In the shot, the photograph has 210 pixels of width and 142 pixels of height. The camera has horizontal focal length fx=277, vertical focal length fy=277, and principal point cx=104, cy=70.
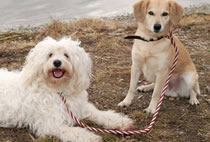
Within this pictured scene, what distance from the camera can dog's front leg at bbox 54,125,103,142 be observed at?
3.07 m

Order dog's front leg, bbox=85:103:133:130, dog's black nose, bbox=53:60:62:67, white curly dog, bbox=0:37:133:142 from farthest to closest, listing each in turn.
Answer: dog's front leg, bbox=85:103:133:130 → white curly dog, bbox=0:37:133:142 → dog's black nose, bbox=53:60:62:67

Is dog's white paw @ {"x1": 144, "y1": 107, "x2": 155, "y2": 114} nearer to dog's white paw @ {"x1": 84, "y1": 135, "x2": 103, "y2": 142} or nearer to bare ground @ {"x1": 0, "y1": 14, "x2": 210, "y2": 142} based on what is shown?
bare ground @ {"x1": 0, "y1": 14, "x2": 210, "y2": 142}

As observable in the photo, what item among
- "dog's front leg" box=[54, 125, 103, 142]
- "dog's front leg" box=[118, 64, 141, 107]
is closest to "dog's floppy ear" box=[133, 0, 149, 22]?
"dog's front leg" box=[118, 64, 141, 107]

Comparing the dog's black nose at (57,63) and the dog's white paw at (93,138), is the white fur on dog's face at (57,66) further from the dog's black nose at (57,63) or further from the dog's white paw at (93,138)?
the dog's white paw at (93,138)

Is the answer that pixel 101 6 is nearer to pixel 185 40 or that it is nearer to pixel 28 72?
pixel 185 40

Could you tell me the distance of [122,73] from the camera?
507cm

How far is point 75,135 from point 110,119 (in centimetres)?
57

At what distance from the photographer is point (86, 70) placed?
3373 millimetres

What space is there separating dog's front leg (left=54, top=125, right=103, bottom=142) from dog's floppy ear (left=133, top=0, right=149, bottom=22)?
1.67 metres

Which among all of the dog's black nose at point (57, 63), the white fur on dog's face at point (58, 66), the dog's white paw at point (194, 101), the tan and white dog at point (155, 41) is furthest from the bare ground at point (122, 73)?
the dog's black nose at point (57, 63)

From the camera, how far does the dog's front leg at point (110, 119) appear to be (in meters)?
3.42

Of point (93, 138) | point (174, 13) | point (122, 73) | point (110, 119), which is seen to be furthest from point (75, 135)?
point (122, 73)

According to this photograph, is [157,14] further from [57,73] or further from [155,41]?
[57,73]

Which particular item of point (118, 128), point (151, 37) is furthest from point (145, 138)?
point (151, 37)
